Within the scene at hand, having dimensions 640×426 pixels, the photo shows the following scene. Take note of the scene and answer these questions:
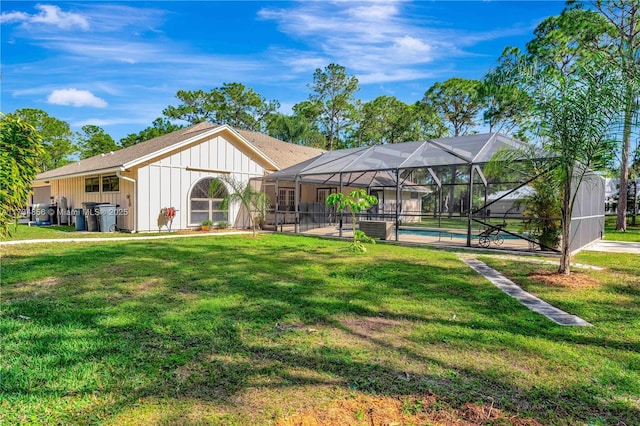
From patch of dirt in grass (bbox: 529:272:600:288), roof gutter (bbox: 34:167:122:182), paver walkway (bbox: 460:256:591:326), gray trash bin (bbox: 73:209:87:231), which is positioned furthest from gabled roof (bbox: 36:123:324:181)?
patch of dirt in grass (bbox: 529:272:600:288)

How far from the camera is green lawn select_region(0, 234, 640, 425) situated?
2.52 metres

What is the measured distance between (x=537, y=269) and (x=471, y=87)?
2894cm

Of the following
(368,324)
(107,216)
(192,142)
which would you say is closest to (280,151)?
(192,142)

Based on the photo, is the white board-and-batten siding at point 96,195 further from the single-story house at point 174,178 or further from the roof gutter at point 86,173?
the roof gutter at point 86,173

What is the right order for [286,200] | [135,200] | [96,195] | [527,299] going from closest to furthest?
[527,299], [135,200], [96,195], [286,200]

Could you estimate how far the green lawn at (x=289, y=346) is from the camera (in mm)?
2521

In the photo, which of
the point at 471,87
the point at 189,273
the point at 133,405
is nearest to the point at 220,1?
the point at 189,273

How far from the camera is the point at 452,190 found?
16859 mm

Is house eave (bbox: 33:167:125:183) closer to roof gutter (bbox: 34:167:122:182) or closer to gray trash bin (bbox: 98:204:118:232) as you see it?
roof gutter (bbox: 34:167:122:182)

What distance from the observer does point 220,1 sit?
986cm

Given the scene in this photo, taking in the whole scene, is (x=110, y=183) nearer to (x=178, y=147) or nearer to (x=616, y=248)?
(x=178, y=147)

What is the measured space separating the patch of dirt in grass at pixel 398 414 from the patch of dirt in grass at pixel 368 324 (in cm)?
136

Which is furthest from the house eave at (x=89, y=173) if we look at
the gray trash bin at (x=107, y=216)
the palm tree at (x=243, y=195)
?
the palm tree at (x=243, y=195)

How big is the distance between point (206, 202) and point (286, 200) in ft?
15.9
